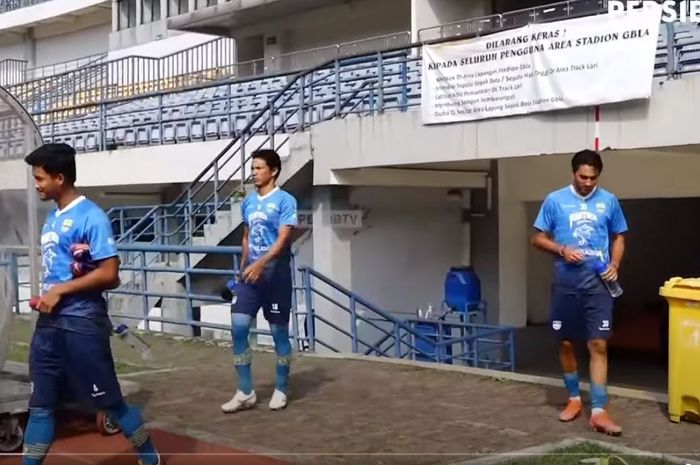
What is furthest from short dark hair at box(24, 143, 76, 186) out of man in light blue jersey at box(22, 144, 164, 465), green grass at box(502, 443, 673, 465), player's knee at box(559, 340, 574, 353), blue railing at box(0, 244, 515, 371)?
blue railing at box(0, 244, 515, 371)

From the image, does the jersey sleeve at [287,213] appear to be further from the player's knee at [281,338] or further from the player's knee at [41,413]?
the player's knee at [41,413]

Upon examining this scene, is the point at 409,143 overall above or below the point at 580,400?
above

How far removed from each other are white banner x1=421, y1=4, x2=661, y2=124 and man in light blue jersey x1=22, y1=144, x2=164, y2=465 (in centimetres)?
673

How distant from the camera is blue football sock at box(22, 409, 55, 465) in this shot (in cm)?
497

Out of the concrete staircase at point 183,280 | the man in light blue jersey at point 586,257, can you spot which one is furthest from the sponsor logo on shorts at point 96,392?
the concrete staircase at point 183,280

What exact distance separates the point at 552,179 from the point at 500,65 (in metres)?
4.05

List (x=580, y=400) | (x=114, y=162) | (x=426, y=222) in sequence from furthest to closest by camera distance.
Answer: (x=114, y=162), (x=426, y=222), (x=580, y=400)

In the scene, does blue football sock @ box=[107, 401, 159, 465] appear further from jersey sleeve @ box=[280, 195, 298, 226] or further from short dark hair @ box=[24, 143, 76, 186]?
jersey sleeve @ box=[280, 195, 298, 226]

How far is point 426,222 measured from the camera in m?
16.3

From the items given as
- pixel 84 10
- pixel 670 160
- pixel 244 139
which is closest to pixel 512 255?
pixel 670 160

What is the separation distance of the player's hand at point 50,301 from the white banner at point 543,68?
22.9ft

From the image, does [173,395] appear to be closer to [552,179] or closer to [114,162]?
[552,179]

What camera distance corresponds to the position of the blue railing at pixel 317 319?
38.0 feet

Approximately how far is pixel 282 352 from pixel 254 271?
771 millimetres
